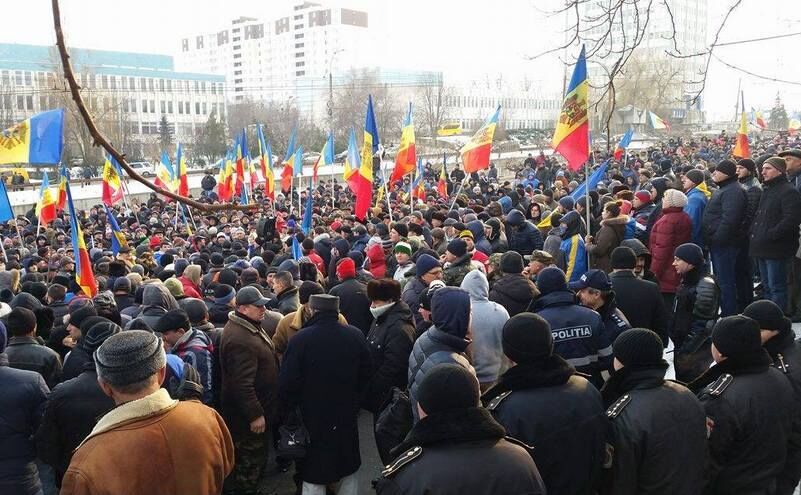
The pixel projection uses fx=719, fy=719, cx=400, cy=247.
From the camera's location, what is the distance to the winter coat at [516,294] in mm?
5770

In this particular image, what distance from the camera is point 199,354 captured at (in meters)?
4.98

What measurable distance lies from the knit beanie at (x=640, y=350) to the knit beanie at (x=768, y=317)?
0.96 meters

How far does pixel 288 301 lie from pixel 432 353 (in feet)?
9.00

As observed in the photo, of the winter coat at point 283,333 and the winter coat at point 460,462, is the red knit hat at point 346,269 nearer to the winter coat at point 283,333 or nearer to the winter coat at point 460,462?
the winter coat at point 283,333

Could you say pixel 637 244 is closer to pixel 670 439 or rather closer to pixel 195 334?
pixel 670 439

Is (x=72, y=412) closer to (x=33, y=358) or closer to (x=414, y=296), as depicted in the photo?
(x=33, y=358)

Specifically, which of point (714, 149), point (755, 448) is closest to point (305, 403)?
point (755, 448)

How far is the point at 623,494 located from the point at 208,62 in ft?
599

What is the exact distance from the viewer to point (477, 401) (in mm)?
2855

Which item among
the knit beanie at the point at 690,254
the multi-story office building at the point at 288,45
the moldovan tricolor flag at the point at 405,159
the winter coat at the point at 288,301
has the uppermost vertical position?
the multi-story office building at the point at 288,45

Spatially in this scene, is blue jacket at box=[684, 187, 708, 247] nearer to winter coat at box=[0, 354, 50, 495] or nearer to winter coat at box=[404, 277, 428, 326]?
winter coat at box=[404, 277, 428, 326]

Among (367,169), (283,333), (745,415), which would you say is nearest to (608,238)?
(283,333)

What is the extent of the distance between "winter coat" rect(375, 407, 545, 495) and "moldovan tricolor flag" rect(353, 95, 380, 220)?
9.51 meters

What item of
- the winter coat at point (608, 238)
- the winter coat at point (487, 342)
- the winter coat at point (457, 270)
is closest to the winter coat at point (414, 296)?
the winter coat at point (457, 270)
